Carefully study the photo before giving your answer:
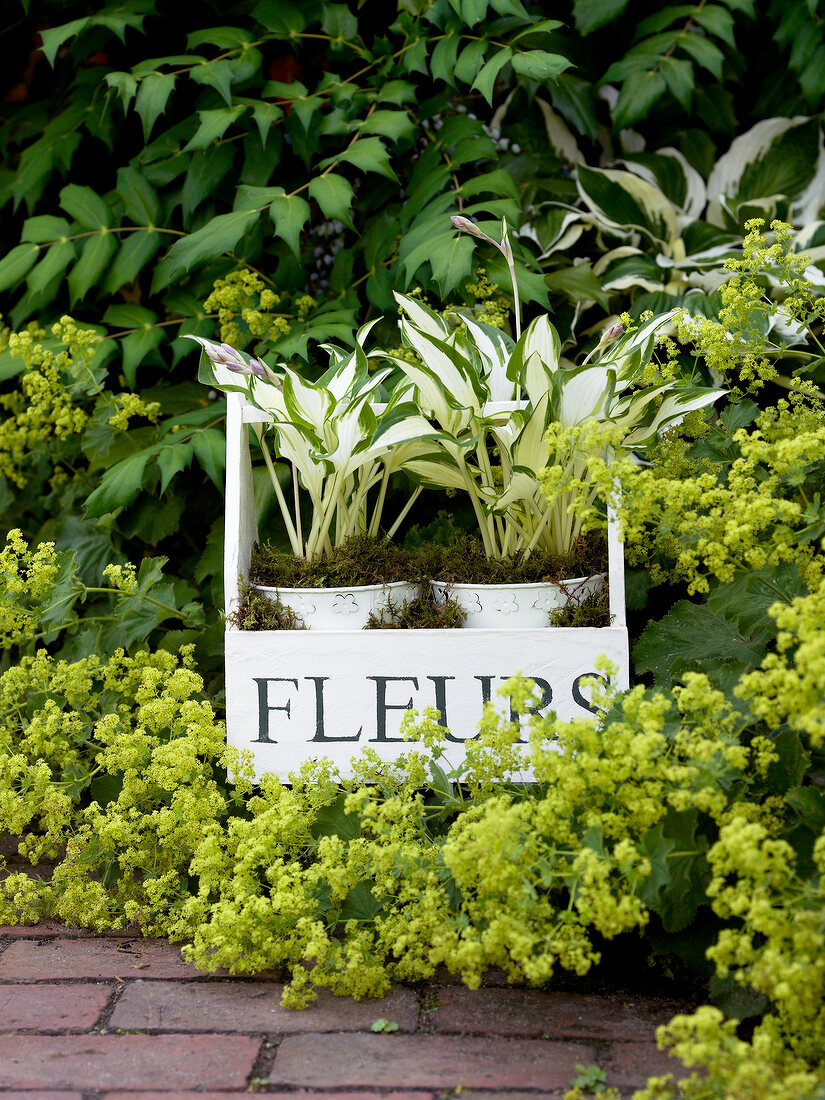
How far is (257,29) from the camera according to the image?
2148 millimetres

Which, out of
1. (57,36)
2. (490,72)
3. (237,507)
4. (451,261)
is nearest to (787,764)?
(237,507)

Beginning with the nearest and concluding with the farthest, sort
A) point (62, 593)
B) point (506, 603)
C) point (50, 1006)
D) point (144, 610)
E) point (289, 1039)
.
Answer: point (289, 1039) → point (50, 1006) → point (506, 603) → point (62, 593) → point (144, 610)

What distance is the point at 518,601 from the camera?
4.64 feet

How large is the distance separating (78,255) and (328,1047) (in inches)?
68.7

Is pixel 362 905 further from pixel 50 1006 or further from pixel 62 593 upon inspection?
pixel 62 593

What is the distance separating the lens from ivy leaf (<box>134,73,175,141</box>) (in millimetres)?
1865

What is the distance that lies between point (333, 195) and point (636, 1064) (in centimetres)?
150

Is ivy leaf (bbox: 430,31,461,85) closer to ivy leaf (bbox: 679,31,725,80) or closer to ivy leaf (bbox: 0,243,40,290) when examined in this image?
ivy leaf (bbox: 679,31,725,80)

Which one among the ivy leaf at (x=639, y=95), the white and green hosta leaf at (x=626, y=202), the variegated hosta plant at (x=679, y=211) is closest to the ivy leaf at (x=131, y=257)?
the variegated hosta plant at (x=679, y=211)

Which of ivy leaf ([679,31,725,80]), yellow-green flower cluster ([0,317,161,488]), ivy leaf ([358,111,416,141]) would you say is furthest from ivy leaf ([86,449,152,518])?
ivy leaf ([679,31,725,80])

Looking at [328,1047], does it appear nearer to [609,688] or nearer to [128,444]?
[609,688]

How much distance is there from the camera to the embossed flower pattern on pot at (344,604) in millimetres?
1438

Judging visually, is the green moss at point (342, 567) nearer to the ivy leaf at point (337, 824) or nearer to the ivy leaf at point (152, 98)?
the ivy leaf at point (337, 824)

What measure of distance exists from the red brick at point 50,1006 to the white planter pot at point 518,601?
70cm
